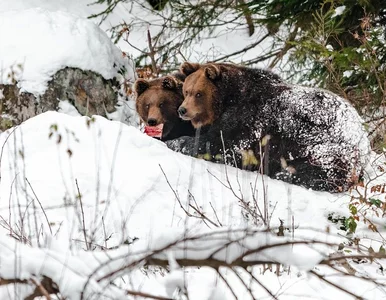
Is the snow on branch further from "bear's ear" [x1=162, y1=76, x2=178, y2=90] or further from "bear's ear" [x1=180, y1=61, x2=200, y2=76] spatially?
"bear's ear" [x1=162, y1=76, x2=178, y2=90]

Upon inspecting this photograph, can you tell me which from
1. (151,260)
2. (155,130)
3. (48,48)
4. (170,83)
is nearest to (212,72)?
(170,83)

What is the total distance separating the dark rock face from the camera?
8086 mm

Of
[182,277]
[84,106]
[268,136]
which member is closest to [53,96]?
[84,106]

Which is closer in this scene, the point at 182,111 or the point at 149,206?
the point at 149,206

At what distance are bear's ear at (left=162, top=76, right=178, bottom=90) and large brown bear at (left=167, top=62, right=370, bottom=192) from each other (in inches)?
14.3

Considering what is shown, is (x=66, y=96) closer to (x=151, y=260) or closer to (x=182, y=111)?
(x=182, y=111)

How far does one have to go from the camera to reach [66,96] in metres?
8.37

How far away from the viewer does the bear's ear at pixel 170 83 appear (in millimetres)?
6438

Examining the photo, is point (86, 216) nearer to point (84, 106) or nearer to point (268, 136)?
point (268, 136)

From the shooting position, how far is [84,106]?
27.9ft

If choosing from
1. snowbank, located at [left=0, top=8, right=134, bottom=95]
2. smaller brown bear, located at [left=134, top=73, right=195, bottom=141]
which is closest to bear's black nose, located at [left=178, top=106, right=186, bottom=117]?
smaller brown bear, located at [left=134, top=73, right=195, bottom=141]

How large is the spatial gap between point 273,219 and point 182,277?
292cm

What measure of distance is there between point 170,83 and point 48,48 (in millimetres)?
2849

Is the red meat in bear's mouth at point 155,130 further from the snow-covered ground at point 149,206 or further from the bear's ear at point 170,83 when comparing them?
the snow-covered ground at point 149,206
